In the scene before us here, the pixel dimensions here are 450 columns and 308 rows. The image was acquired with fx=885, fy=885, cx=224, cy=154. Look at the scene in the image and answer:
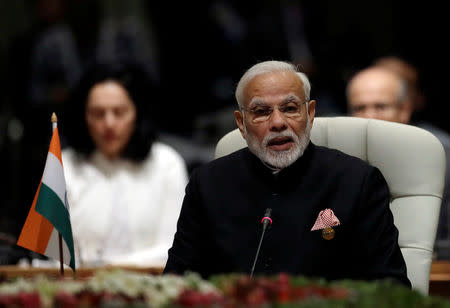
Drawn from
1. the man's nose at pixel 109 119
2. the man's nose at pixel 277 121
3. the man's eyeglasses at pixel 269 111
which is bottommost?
the man's nose at pixel 277 121

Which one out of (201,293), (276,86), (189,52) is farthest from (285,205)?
(189,52)

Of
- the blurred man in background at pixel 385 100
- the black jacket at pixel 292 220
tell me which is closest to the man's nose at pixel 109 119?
the blurred man in background at pixel 385 100

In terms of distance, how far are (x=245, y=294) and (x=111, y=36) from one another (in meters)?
5.55

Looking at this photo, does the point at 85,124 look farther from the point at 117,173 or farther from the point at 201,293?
the point at 201,293

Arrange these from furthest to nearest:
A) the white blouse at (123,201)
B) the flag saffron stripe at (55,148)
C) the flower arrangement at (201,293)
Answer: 1. the white blouse at (123,201)
2. the flag saffron stripe at (55,148)
3. the flower arrangement at (201,293)

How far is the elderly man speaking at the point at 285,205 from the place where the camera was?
318 centimetres

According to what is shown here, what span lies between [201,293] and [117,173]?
10.1 ft

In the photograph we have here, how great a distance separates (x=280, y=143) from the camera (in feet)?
11.0

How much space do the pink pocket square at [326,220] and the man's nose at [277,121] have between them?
350 mm

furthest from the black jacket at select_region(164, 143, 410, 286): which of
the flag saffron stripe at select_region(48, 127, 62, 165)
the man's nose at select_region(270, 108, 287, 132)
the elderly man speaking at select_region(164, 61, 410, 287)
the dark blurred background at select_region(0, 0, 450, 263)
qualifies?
the dark blurred background at select_region(0, 0, 450, 263)

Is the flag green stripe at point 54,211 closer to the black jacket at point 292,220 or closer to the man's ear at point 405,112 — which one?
the black jacket at point 292,220

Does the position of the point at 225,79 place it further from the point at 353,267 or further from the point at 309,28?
the point at 353,267

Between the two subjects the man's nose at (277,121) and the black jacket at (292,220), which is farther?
the man's nose at (277,121)

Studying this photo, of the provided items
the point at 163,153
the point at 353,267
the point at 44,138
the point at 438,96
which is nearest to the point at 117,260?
the point at 163,153
